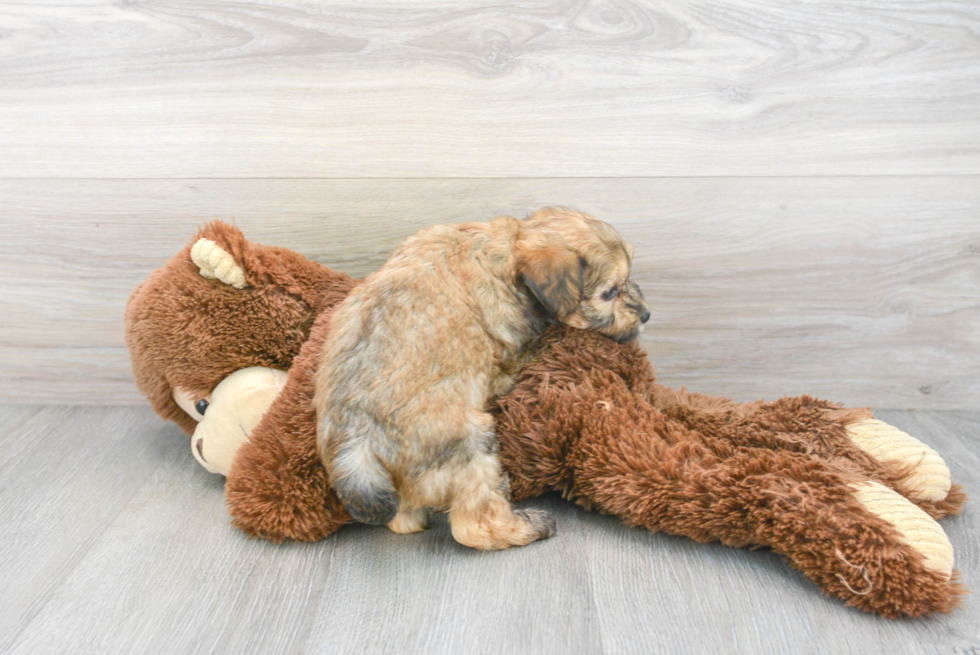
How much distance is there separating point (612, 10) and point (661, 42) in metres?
0.19

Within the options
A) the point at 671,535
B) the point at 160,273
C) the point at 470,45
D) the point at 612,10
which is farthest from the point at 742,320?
the point at 160,273

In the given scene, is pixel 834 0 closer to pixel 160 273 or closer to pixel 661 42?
pixel 661 42

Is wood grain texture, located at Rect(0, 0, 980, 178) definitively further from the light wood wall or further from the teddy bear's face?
the teddy bear's face

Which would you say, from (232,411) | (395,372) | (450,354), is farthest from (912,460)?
(232,411)

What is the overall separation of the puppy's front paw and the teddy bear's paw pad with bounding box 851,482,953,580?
29.0 inches

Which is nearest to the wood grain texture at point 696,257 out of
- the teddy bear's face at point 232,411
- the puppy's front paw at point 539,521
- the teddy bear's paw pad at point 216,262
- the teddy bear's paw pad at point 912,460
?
the teddy bear's paw pad at point 216,262

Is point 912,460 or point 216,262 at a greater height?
point 216,262

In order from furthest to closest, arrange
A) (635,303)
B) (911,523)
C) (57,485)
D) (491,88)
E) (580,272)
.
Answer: (491,88), (57,485), (635,303), (580,272), (911,523)

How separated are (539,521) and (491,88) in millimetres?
1349

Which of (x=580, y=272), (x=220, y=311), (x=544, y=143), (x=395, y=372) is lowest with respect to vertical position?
(x=220, y=311)

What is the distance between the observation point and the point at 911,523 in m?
1.59

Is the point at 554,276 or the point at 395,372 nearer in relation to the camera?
the point at 395,372

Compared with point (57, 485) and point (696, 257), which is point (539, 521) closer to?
point (696, 257)

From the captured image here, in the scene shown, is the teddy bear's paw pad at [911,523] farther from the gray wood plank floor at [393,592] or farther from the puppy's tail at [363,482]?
the puppy's tail at [363,482]
